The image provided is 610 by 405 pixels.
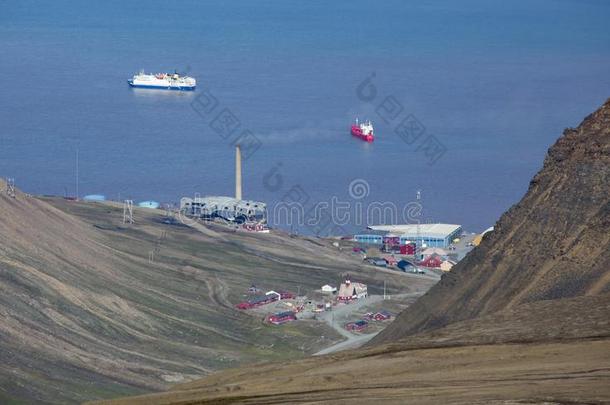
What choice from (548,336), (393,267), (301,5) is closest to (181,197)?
(393,267)

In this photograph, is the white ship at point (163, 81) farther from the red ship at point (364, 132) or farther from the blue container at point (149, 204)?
the blue container at point (149, 204)

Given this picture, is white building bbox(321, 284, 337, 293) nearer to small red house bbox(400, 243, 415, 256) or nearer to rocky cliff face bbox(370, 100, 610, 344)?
small red house bbox(400, 243, 415, 256)

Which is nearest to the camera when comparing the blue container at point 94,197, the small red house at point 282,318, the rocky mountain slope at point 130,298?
the rocky mountain slope at point 130,298

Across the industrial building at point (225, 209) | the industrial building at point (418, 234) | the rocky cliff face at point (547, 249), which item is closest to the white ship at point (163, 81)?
the industrial building at point (225, 209)

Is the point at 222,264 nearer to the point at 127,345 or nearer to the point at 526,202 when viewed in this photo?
the point at 127,345

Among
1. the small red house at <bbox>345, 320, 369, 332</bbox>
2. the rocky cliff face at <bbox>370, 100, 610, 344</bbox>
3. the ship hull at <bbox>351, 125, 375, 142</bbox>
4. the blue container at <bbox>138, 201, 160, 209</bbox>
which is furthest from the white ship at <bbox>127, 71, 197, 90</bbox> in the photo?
the rocky cliff face at <bbox>370, 100, 610, 344</bbox>

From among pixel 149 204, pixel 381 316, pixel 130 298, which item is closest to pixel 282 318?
pixel 381 316

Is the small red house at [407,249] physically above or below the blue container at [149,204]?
below

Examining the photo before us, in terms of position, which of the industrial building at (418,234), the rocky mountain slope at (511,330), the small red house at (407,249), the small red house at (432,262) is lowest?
the rocky mountain slope at (511,330)
